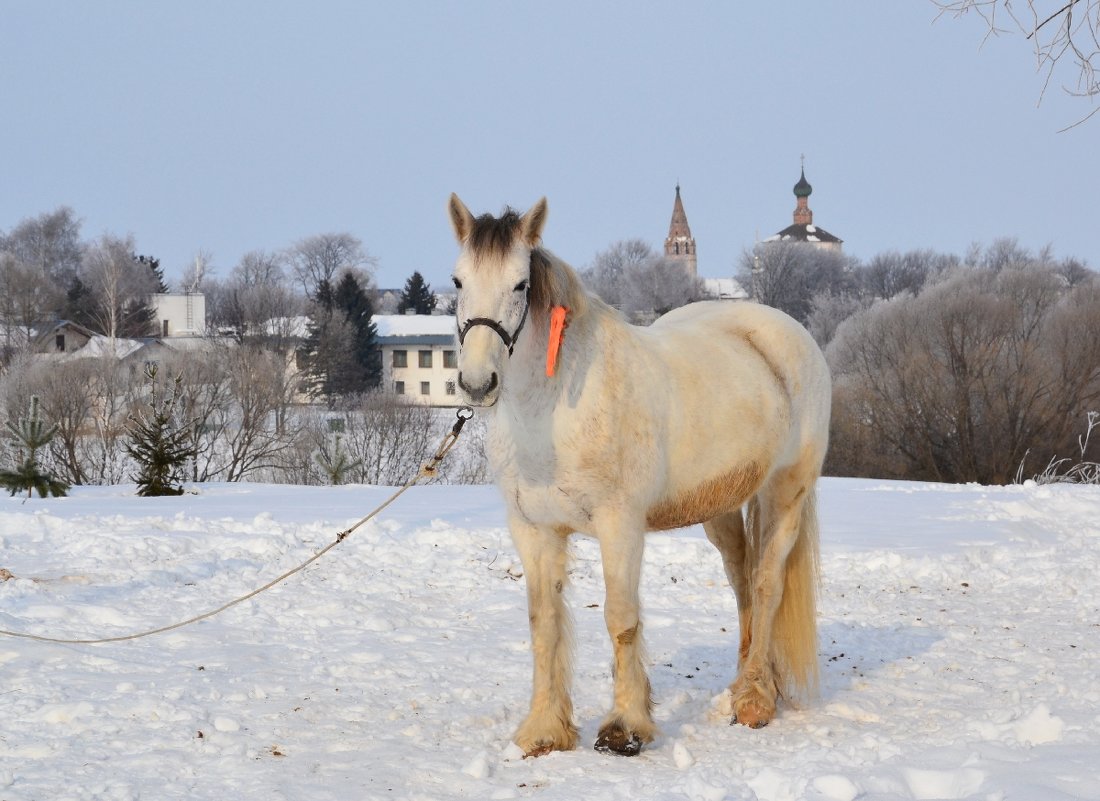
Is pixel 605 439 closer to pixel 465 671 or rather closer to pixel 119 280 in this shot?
pixel 465 671

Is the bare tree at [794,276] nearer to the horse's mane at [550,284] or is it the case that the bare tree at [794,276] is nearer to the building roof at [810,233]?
the building roof at [810,233]

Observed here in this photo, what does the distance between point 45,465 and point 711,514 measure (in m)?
29.7

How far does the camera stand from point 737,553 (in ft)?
18.4

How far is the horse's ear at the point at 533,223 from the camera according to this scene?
157 inches

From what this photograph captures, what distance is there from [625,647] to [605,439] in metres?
0.86

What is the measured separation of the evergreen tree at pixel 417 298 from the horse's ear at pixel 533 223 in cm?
7530

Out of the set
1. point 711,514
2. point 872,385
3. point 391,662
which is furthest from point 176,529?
point 872,385

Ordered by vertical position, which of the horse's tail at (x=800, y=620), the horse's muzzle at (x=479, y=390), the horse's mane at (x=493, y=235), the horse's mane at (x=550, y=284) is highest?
the horse's mane at (x=493, y=235)

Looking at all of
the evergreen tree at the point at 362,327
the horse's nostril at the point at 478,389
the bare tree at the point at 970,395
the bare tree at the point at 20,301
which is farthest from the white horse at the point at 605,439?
the bare tree at the point at 20,301

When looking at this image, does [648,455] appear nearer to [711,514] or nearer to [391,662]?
[711,514]

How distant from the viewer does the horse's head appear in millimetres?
3721

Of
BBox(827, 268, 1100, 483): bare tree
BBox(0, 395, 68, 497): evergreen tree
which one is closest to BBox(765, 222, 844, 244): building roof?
BBox(827, 268, 1100, 483): bare tree

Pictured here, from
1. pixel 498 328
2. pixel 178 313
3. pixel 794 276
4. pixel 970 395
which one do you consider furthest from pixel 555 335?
pixel 794 276

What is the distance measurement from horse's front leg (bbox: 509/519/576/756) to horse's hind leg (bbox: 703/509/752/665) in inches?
50.9
